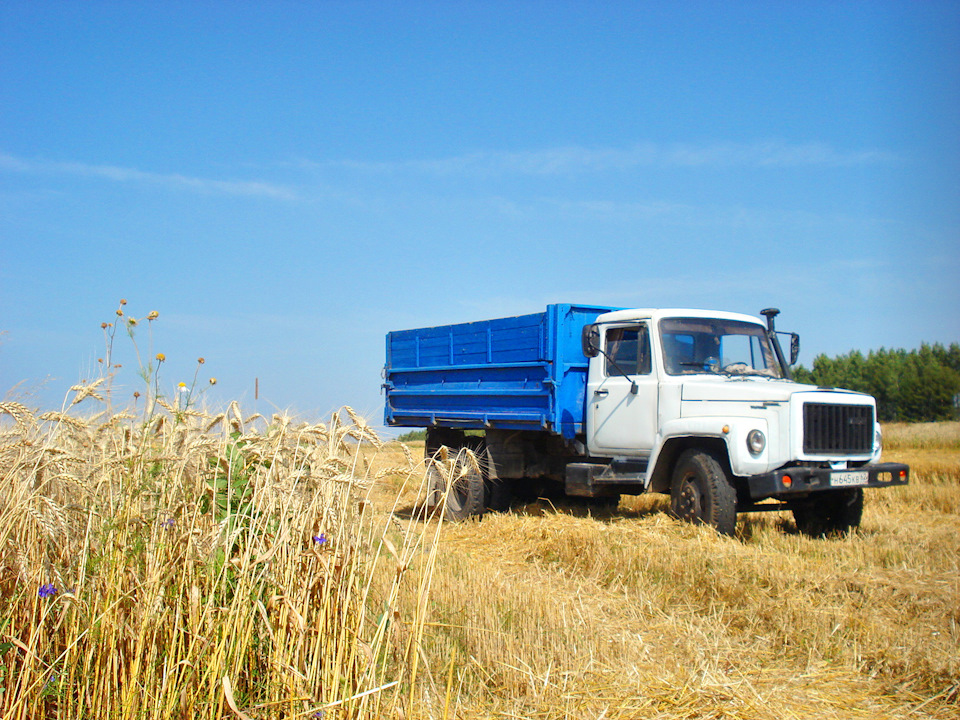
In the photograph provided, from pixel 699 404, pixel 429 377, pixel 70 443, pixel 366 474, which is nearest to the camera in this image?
pixel 366 474

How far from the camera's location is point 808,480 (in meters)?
7.19

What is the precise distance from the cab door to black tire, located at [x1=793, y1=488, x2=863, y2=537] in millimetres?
1800

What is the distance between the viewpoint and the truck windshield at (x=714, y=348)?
836 cm

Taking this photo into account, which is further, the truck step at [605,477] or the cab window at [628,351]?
the cab window at [628,351]

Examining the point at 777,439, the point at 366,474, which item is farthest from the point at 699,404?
the point at 366,474

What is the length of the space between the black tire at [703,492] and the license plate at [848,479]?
0.88 metres

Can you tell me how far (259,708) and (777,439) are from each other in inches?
220

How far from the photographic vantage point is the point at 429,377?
1100 cm

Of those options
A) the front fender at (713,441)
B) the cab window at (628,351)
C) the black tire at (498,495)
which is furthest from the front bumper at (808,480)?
the black tire at (498,495)

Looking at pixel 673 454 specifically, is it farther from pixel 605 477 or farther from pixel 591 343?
pixel 591 343

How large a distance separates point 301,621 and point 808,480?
5611 mm

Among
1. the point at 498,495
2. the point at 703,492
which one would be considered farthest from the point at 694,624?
the point at 498,495

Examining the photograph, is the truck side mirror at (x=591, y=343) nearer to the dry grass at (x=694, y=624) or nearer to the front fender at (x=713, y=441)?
the front fender at (x=713, y=441)

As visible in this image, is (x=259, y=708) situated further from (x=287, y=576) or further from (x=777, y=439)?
(x=777, y=439)
